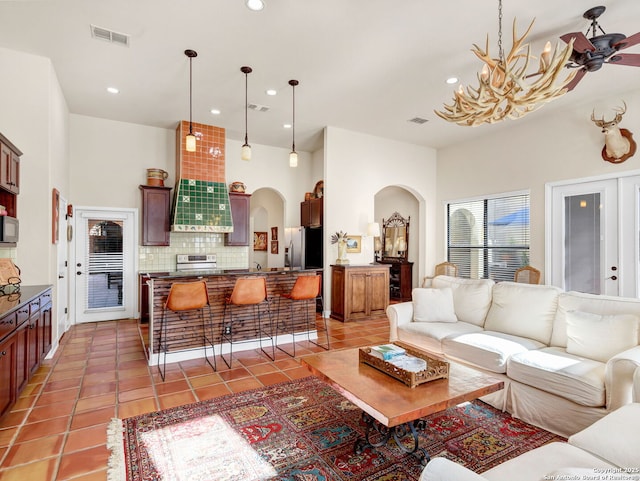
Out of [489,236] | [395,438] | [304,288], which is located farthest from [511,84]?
[489,236]

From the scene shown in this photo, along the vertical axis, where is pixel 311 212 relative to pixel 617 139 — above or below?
below

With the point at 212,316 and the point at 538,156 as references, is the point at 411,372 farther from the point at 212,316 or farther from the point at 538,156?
the point at 538,156

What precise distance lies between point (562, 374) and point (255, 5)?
3.85 m

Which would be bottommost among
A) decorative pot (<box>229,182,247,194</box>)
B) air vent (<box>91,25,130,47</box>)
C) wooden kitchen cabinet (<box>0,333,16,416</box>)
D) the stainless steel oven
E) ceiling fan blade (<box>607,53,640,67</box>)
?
wooden kitchen cabinet (<box>0,333,16,416</box>)

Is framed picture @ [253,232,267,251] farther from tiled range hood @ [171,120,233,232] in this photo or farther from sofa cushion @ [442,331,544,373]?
sofa cushion @ [442,331,544,373]

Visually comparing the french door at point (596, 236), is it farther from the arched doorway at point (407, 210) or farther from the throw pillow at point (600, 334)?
the throw pillow at point (600, 334)

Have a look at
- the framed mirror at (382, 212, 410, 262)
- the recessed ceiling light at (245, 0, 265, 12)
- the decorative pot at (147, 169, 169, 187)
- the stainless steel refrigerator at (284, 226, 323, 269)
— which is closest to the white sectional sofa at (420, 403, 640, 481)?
the recessed ceiling light at (245, 0, 265, 12)

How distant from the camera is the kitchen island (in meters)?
3.85

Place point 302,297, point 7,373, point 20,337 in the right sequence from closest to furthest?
1. point 7,373
2. point 20,337
3. point 302,297

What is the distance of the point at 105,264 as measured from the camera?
6.00 meters

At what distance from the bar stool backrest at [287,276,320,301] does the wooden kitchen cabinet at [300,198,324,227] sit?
2.44m

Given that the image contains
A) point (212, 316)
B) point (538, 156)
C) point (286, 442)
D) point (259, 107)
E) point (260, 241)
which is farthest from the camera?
point (260, 241)

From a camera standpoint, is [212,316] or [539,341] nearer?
[539,341]

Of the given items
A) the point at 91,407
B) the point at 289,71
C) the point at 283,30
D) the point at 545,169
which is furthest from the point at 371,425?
the point at 545,169
